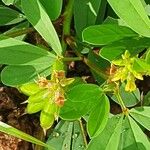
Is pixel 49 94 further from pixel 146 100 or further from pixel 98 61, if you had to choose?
pixel 146 100

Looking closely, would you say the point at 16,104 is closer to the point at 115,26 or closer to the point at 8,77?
the point at 8,77

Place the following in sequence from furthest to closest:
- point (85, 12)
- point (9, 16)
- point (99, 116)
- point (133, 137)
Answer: point (9, 16) → point (85, 12) → point (133, 137) → point (99, 116)

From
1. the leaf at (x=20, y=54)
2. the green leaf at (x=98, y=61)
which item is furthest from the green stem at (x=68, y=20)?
the leaf at (x=20, y=54)

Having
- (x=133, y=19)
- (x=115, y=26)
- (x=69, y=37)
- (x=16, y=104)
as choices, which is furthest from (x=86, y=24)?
(x=16, y=104)

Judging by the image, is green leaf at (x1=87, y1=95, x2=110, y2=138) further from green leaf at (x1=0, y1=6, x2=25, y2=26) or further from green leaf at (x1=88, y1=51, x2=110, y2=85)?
green leaf at (x1=0, y1=6, x2=25, y2=26)

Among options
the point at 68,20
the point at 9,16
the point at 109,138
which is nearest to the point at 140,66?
the point at 109,138

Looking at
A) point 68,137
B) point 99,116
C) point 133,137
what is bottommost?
point 68,137
